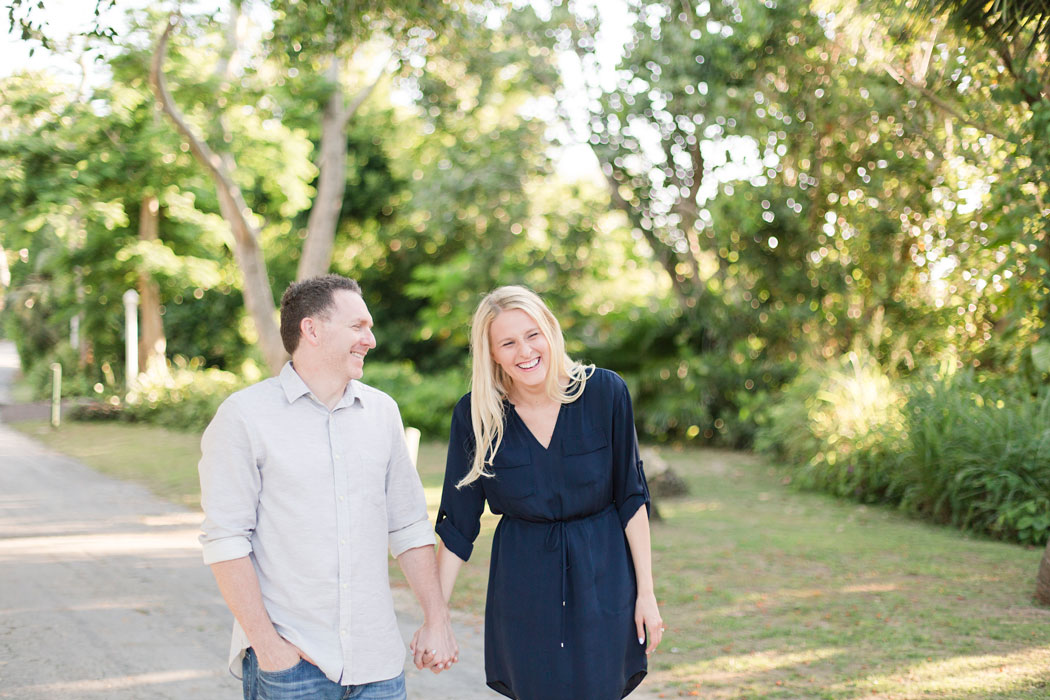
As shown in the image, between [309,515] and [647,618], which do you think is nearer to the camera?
[309,515]

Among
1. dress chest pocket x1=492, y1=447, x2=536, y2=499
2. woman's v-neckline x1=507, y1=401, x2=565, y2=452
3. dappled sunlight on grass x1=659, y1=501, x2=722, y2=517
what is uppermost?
woman's v-neckline x1=507, y1=401, x2=565, y2=452

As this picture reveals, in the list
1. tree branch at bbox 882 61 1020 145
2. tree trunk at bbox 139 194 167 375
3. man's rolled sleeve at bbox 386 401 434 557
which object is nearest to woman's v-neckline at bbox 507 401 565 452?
man's rolled sleeve at bbox 386 401 434 557

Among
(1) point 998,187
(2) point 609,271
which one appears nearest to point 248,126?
(2) point 609,271

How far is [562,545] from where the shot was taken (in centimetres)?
288

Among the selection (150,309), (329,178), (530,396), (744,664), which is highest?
(329,178)

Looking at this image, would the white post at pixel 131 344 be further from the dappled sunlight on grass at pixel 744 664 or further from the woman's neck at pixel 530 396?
the woman's neck at pixel 530 396

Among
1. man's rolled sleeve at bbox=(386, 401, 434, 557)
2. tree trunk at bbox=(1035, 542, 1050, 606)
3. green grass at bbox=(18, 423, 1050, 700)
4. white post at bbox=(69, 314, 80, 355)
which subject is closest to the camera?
man's rolled sleeve at bbox=(386, 401, 434, 557)

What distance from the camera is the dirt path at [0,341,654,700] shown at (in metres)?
5.09

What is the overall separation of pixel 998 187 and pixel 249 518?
9593 mm

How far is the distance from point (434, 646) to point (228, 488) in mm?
848

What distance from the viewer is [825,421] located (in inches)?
470

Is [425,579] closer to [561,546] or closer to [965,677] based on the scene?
[561,546]

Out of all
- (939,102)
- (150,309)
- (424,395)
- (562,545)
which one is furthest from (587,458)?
(150,309)

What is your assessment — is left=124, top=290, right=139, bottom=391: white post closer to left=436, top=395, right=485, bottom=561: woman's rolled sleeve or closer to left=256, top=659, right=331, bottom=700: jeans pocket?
left=436, top=395, right=485, bottom=561: woman's rolled sleeve
